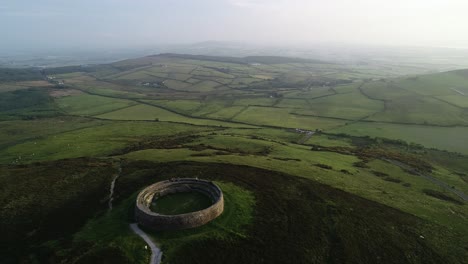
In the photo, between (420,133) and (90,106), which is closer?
(420,133)

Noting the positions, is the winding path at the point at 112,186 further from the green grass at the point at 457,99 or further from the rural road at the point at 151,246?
the green grass at the point at 457,99

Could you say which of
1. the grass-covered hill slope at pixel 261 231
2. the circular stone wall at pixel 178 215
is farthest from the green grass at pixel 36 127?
the circular stone wall at pixel 178 215

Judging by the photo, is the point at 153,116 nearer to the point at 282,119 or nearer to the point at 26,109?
the point at 282,119

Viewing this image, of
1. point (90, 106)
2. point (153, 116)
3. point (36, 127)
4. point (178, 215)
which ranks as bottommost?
point (153, 116)

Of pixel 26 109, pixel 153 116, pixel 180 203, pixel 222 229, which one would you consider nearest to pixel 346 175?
pixel 222 229

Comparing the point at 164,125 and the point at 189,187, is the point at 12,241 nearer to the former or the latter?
the point at 189,187

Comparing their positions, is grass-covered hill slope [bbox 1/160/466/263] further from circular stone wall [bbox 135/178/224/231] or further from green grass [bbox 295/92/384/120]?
green grass [bbox 295/92/384/120]
